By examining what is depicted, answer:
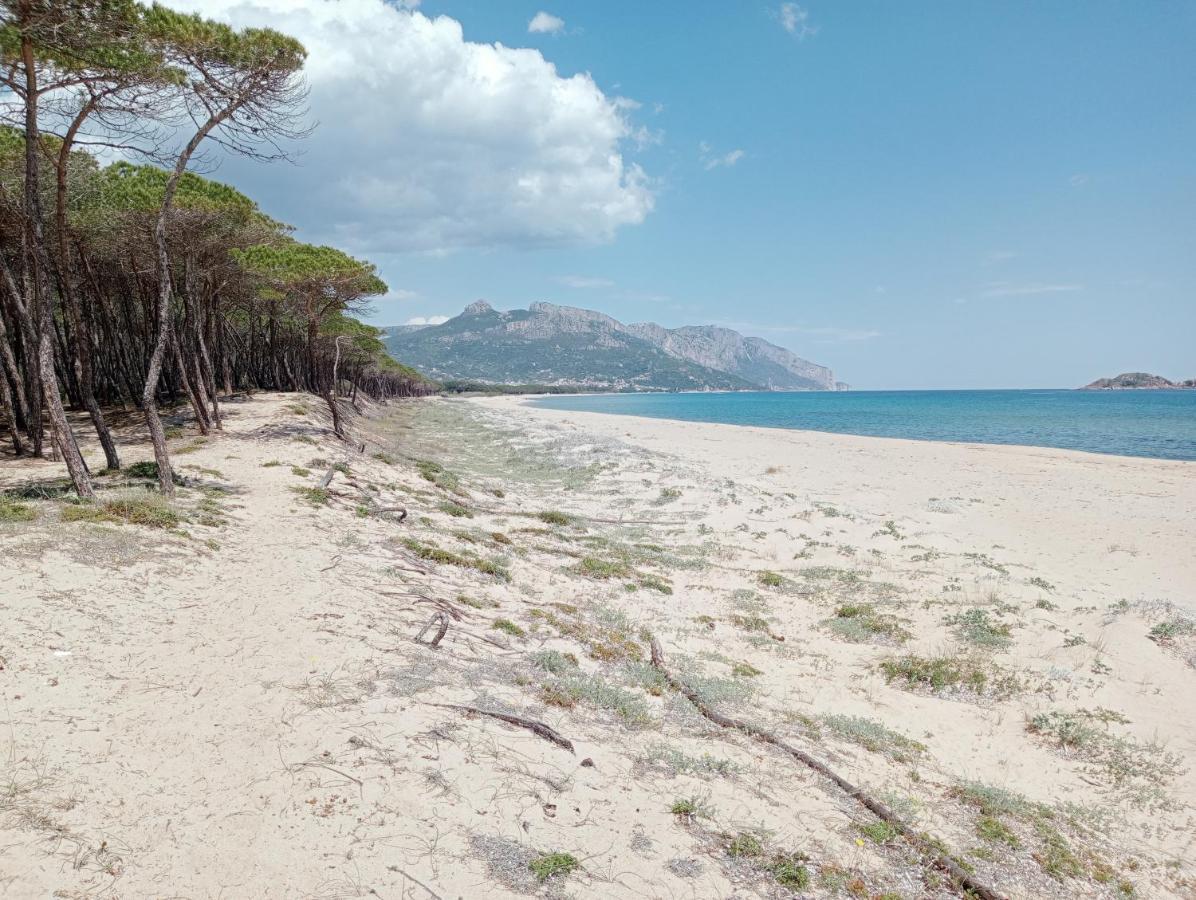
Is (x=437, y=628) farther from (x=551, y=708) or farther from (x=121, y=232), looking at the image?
(x=121, y=232)

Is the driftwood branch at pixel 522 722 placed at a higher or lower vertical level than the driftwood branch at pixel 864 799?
higher

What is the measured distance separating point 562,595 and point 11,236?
18462 millimetres

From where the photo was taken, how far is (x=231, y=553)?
10180 mm

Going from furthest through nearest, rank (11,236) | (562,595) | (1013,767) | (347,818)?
(11,236) → (562,595) → (1013,767) → (347,818)

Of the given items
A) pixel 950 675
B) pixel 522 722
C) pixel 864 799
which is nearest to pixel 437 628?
pixel 522 722

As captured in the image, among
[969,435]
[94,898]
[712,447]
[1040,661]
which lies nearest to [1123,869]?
[1040,661]

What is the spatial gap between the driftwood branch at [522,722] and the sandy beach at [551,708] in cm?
6

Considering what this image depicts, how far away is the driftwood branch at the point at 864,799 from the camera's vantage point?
516 centimetres

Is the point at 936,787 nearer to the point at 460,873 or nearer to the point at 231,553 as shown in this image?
the point at 460,873

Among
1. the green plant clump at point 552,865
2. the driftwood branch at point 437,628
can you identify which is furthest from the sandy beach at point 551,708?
the driftwood branch at point 437,628

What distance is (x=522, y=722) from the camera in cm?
651

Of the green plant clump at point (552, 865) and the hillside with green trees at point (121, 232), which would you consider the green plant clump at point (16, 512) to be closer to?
the hillside with green trees at point (121, 232)

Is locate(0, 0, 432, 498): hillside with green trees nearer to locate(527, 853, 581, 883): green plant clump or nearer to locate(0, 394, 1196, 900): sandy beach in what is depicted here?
locate(0, 394, 1196, 900): sandy beach

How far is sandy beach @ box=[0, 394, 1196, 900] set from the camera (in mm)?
4551
